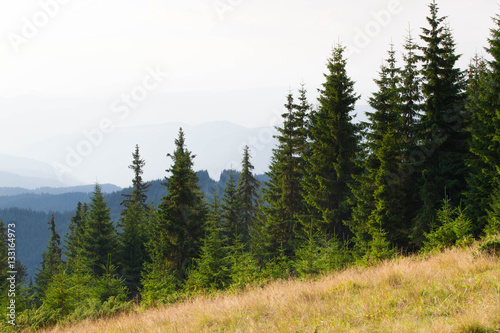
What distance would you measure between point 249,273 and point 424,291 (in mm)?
9330

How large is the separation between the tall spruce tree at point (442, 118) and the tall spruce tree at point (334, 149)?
533cm

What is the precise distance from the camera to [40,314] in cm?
994

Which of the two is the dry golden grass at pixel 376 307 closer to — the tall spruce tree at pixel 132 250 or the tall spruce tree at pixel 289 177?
the tall spruce tree at pixel 289 177

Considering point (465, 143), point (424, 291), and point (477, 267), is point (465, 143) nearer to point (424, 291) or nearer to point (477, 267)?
point (477, 267)

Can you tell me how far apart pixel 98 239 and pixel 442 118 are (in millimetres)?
34466

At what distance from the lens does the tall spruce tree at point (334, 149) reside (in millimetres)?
24987

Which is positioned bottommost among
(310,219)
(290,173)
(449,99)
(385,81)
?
(310,219)

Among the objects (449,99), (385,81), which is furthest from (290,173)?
(449,99)

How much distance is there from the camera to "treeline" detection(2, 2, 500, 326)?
13484 mm

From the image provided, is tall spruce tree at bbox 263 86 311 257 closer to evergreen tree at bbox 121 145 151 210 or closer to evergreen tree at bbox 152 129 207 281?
evergreen tree at bbox 152 129 207 281

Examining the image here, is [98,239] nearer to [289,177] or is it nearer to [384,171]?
[289,177]

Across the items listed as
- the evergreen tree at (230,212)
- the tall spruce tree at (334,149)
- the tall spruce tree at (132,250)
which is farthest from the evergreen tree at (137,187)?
the tall spruce tree at (334,149)

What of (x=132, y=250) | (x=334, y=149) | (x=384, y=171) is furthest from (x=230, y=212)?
(x=384, y=171)

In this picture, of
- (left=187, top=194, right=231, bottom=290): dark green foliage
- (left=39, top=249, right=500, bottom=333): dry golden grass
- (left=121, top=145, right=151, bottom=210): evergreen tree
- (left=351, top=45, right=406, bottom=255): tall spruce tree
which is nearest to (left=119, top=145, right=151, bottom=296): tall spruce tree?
(left=121, top=145, right=151, bottom=210): evergreen tree
